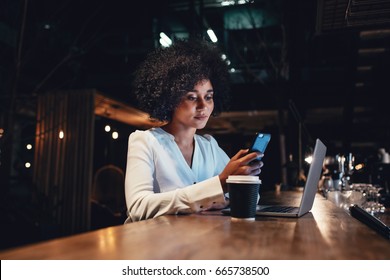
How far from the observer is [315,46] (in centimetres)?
746

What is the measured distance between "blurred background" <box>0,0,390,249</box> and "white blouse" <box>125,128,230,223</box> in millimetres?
1116

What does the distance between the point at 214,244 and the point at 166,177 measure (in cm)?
109

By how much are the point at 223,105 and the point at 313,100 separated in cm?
612

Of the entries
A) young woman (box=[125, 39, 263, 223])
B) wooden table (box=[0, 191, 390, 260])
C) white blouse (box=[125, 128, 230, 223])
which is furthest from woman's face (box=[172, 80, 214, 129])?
wooden table (box=[0, 191, 390, 260])

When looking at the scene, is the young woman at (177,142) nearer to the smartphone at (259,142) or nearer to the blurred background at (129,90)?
the smartphone at (259,142)

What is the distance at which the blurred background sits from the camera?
13.1 ft

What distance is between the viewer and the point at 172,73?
83.3 inches

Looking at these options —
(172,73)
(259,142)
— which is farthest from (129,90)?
(259,142)

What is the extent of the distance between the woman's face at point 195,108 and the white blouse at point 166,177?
14 centimetres

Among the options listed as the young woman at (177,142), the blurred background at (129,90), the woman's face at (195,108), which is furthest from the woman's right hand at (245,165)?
the blurred background at (129,90)

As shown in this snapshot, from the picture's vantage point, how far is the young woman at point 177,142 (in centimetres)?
135

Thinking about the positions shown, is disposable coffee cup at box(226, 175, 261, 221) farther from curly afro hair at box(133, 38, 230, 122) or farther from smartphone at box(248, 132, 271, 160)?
curly afro hair at box(133, 38, 230, 122)

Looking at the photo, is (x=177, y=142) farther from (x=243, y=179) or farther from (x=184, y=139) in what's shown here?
(x=243, y=179)
